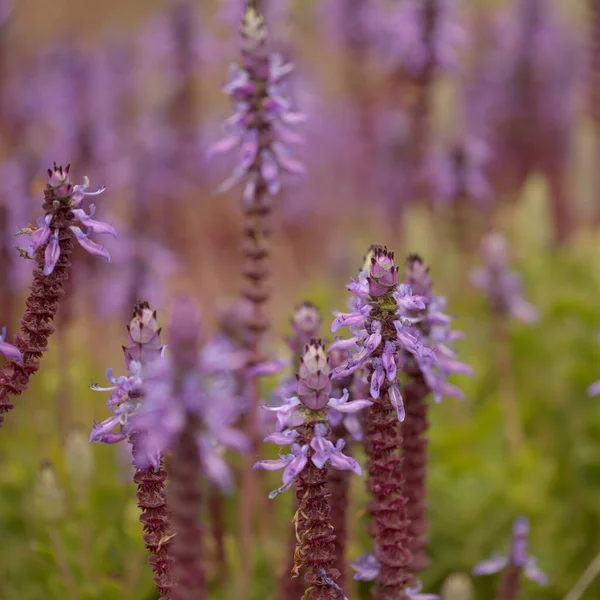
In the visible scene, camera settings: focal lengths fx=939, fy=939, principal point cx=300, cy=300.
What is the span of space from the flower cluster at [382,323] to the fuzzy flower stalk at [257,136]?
0.71 meters

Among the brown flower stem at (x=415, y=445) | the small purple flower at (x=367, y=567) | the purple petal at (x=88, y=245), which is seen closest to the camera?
the purple petal at (x=88, y=245)

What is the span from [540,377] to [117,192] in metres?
2.40

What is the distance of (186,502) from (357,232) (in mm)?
5390

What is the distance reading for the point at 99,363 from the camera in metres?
4.93

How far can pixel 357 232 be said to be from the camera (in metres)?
6.87

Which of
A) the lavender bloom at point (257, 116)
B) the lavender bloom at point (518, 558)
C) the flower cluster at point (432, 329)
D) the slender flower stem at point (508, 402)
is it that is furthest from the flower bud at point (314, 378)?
the slender flower stem at point (508, 402)

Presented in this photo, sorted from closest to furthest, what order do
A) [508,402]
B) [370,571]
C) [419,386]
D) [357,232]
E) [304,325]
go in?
1. [370,571]
2. [419,386]
3. [304,325]
4. [508,402]
5. [357,232]

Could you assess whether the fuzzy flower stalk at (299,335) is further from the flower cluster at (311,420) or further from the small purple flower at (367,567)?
the flower cluster at (311,420)

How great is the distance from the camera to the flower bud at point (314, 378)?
1.65 metres

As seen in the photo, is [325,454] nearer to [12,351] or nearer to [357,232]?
[12,351]

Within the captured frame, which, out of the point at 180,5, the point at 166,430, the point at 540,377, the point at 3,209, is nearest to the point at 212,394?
the point at 166,430

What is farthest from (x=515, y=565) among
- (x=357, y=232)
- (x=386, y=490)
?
(x=357, y=232)

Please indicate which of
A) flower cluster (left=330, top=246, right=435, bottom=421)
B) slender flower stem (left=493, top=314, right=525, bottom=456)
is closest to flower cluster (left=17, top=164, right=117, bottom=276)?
flower cluster (left=330, top=246, right=435, bottom=421)

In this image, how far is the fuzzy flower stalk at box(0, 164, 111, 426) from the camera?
1.69 metres
